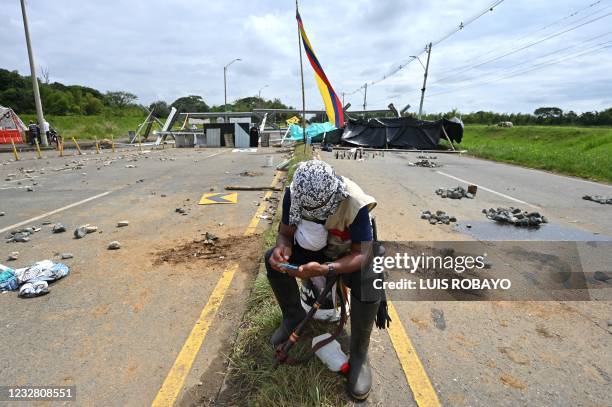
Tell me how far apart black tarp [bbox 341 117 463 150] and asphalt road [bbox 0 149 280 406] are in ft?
60.2

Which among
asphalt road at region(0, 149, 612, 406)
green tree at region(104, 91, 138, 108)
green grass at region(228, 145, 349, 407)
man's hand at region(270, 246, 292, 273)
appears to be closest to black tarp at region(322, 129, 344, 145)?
asphalt road at region(0, 149, 612, 406)

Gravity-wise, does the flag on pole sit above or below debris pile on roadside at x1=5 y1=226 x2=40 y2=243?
above

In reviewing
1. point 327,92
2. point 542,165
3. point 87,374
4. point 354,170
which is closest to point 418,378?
point 87,374

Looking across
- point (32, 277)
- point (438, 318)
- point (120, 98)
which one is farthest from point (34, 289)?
point (120, 98)

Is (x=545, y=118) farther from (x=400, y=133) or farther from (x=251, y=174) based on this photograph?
(x=251, y=174)

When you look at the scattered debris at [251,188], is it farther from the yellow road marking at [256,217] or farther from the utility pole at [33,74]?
the utility pole at [33,74]

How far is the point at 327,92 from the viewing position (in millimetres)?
4348

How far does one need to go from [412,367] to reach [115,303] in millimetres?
2670

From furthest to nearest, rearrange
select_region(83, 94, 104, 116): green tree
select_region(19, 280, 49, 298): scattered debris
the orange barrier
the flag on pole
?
select_region(83, 94, 104, 116): green tree < the orange barrier < the flag on pole < select_region(19, 280, 49, 298): scattered debris

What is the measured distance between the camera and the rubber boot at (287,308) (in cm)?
235

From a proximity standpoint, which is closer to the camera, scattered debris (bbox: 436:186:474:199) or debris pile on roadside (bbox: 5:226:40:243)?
debris pile on roadside (bbox: 5:226:40:243)

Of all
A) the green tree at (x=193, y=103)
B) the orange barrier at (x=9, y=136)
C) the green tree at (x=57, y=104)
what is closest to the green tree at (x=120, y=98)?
the green tree at (x=193, y=103)

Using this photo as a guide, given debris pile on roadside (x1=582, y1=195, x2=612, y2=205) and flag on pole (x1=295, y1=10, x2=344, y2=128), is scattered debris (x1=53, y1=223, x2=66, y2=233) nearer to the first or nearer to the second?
flag on pole (x1=295, y1=10, x2=344, y2=128)

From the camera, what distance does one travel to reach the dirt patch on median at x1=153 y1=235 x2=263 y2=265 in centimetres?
414
